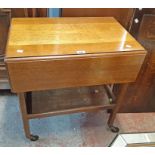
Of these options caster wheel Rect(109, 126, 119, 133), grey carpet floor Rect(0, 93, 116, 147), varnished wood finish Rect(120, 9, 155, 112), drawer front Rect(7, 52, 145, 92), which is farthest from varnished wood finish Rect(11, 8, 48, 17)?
caster wheel Rect(109, 126, 119, 133)

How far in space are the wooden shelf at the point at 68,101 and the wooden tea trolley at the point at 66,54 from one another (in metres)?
0.19

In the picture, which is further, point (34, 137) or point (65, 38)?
point (34, 137)

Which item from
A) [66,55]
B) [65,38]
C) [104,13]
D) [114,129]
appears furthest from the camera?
[114,129]

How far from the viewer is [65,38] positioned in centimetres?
111

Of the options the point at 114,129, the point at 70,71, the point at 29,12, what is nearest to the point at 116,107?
the point at 114,129

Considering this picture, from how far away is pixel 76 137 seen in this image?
61.6 inches

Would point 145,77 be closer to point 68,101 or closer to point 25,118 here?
point 68,101

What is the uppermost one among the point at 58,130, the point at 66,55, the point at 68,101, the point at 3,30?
the point at 66,55

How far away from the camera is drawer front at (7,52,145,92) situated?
3.26 ft

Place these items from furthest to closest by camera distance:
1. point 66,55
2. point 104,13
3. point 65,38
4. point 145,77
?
1. point 145,77
2. point 104,13
3. point 65,38
4. point 66,55

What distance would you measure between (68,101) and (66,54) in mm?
597
